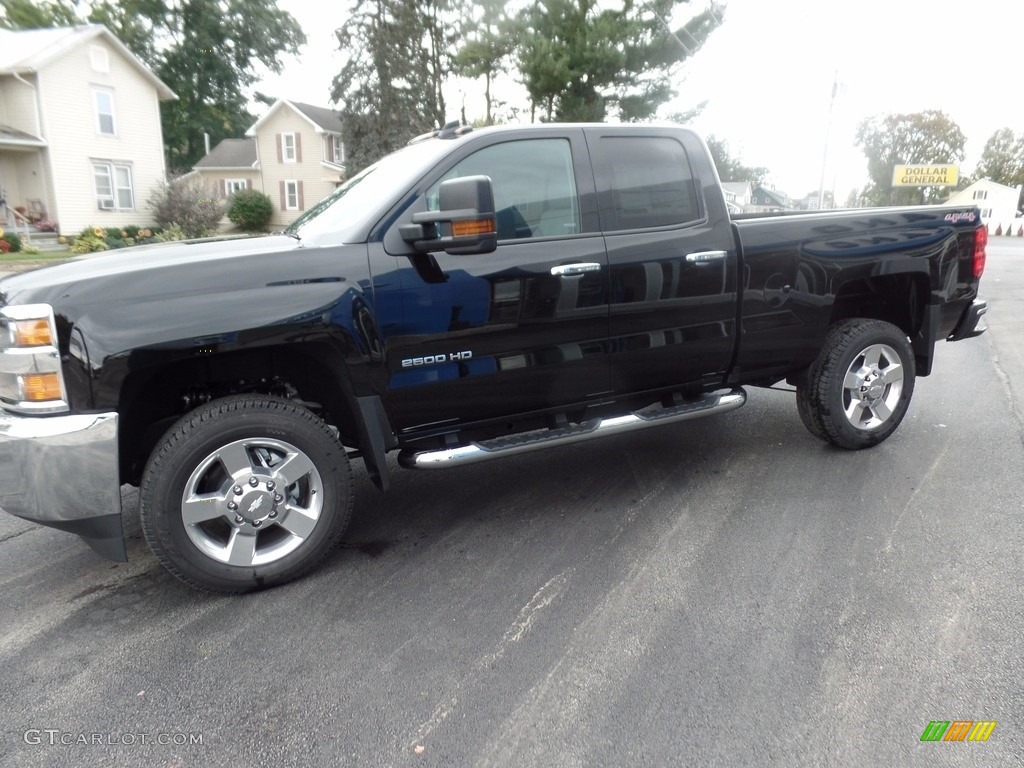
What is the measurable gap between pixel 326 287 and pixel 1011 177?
327 feet

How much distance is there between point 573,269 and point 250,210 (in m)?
Answer: 39.3

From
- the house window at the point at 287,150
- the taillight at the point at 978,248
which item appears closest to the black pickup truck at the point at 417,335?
the taillight at the point at 978,248

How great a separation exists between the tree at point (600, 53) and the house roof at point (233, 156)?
81.4ft

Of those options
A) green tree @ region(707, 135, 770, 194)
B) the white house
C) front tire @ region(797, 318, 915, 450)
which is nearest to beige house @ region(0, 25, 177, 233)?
front tire @ region(797, 318, 915, 450)

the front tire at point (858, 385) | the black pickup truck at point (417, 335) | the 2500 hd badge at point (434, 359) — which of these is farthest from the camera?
the front tire at point (858, 385)

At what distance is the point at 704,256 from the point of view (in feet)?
13.4

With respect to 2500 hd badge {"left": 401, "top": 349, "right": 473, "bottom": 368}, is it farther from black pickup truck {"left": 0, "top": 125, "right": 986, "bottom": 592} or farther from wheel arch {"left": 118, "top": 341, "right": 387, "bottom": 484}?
wheel arch {"left": 118, "top": 341, "right": 387, "bottom": 484}

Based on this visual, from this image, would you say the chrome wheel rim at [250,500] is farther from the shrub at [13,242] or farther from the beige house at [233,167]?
the beige house at [233,167]

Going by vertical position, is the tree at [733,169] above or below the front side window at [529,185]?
above

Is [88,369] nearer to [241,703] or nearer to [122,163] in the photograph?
[241,703]

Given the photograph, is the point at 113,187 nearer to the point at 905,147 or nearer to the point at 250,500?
the point at 250,500

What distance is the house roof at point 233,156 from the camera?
4500 cm

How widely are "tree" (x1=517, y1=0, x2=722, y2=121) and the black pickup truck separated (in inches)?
851

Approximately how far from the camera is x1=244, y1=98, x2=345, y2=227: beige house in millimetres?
42156
